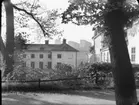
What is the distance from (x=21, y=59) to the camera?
27.5ft

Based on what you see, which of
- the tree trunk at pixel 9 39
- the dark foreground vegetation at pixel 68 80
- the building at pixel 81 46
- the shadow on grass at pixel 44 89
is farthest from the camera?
the dark foreground vegetation at pixel 68 80

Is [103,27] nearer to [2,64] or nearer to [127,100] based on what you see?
[127,100]

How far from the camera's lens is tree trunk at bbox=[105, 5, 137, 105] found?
3.16m

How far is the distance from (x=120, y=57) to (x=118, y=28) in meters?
0.46

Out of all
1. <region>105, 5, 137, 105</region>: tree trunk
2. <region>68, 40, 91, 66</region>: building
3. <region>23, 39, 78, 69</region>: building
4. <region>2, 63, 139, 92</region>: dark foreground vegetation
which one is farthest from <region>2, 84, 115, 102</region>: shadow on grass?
<region>105, 5, 137, 105</region>: tree trunk

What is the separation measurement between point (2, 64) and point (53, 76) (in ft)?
7.52

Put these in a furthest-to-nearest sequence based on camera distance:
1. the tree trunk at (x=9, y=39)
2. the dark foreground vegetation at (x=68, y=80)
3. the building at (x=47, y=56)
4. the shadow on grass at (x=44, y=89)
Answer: the dark foreground vegetation at (x=68, y=80)
the shadow on grass at (x=44, y=89)
the tree trunk at (x=9, y=39)
the building at (x=47, y=56)

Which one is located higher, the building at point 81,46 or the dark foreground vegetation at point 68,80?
the building at point 81,46

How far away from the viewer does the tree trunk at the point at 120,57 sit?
→ 124 inches

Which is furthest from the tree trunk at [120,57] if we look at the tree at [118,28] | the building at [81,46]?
the building at [81,46]

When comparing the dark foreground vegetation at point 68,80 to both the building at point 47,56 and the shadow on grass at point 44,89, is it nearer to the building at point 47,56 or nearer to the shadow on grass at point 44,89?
the shadow on grass at point 44,89

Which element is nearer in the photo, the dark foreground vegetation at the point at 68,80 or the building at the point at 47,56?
the building at the point at 47,56

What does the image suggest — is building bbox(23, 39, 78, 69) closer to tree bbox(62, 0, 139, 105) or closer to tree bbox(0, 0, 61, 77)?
tree bbox(0, 0, 61, 77)

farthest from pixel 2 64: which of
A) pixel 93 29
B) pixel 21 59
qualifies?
pixel 93 29
